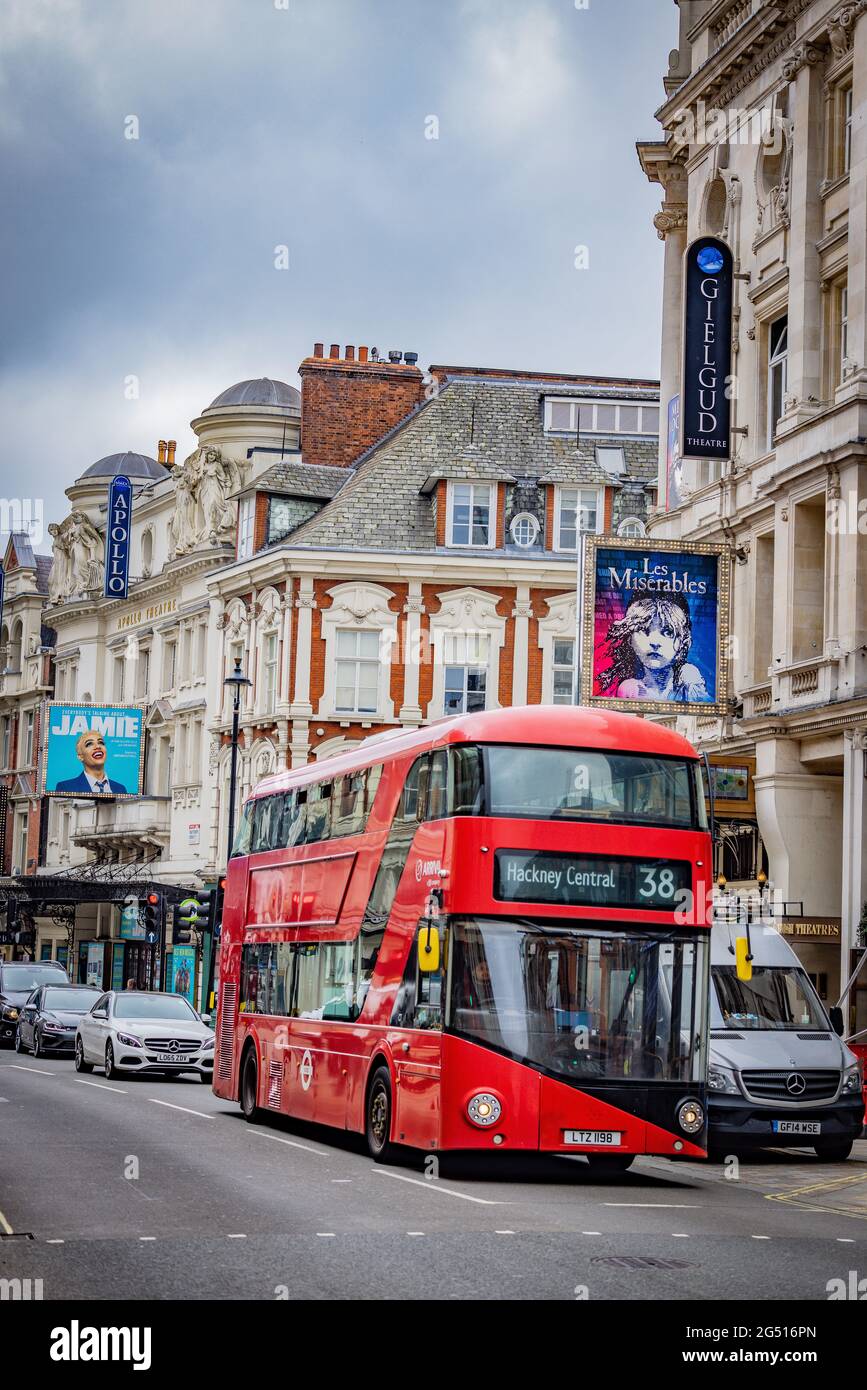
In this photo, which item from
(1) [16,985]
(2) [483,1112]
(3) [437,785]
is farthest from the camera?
(1) [16,985]

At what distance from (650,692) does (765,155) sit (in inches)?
337

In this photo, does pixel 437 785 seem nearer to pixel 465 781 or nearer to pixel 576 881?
pixel 465 781

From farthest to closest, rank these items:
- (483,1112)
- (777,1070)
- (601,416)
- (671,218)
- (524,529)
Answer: (601,416) → (524,529) → (671,218) → (777,1070) → (483,1112)

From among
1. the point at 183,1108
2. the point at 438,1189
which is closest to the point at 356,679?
the point at 183,1108

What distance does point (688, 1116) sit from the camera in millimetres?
18047

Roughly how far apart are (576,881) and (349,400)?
40939 mm

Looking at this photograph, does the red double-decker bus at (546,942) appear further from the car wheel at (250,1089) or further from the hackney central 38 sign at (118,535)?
the hackney central 38 sign at (118,535)

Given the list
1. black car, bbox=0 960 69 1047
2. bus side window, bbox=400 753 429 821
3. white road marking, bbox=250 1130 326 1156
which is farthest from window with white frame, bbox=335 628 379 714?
bus side window, bbox=400 753 429 821

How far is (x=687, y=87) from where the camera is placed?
1377 inches

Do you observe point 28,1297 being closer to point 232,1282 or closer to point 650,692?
point 232,1282

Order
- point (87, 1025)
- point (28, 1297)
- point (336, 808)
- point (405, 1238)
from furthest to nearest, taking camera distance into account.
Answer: point (87, 1025) → point (336, 808) → point (405, 1238) → point (28, 1297)

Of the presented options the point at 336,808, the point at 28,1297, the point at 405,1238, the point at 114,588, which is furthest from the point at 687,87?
the point at 114,588

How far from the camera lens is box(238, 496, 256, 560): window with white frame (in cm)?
5588

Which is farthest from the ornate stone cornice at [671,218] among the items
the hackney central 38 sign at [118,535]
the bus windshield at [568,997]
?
the hackney central 38 sign at [118,535]
